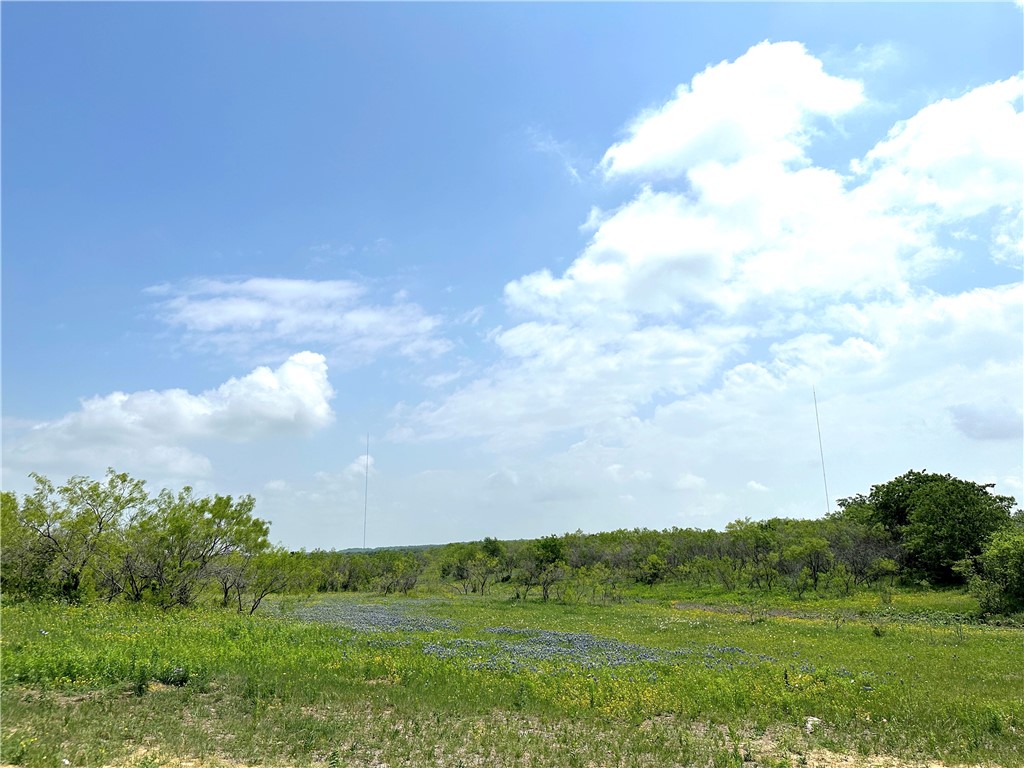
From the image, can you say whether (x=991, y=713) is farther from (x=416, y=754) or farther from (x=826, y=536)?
(x=826, y=536)

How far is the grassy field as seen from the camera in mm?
10023

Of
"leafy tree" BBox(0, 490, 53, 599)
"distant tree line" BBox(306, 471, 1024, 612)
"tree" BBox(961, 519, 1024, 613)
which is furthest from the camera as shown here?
"distant tree line" BBox(306, 471, 1024, 612)

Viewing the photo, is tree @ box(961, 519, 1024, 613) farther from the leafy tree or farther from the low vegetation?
the leafy tree

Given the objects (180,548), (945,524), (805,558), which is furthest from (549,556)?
(180,548)

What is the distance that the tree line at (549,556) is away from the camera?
2925cm

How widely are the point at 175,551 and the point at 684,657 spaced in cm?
2519

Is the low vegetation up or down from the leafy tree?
down

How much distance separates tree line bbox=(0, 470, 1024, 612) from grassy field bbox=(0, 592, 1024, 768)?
627 centimetres

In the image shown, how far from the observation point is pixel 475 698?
1350 cm

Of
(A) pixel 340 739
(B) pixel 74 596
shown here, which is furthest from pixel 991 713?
(B) pixel 74 596

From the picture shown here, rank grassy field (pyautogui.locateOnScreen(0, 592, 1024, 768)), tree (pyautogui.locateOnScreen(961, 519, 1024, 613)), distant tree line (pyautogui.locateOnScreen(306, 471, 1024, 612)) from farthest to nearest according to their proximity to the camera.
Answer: distant tree line (pyautogui.locateOnScreen(306, 471, 1024, 612))
tree (pyautogui.locateOnScreen(961, 519, 1024, 613))
grassy field (pyautogui.locateOnScreen(0, 592, 1024, 768))

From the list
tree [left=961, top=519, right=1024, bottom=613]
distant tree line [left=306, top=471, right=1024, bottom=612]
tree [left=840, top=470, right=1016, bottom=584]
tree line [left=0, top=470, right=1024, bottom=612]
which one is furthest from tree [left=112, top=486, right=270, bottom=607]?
tree [left=840, top=470, right=1016, bottom=584]

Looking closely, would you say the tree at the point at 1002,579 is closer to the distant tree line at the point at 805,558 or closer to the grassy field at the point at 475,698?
the distant tree line at the point at 805,558

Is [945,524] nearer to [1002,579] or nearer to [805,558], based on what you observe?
[805,558]
